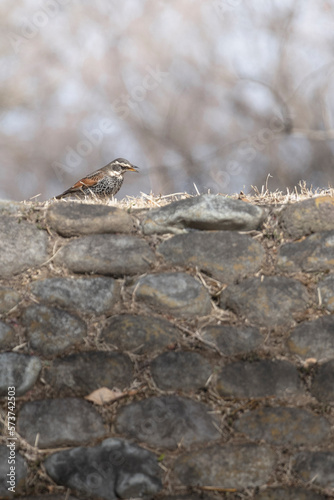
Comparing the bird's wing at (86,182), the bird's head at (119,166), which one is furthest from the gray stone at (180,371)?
the bird's head at (119,166)

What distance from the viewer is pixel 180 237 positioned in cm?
367

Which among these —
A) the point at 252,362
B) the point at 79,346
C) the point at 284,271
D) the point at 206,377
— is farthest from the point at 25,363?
the point at 284,271

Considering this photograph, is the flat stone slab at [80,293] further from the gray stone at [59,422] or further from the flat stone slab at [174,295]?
the gray stone at [59,422]

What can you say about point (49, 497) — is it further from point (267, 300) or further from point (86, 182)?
point (86, 182)

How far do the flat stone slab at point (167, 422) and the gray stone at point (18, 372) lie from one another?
46 centimetres

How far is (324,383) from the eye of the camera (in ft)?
10.4

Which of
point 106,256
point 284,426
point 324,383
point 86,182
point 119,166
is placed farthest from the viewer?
point 119,166

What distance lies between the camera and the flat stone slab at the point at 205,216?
145 inches

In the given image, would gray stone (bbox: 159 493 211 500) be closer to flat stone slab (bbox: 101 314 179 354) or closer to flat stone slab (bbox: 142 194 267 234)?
flat stone slab (bbox: 101 314 179 354)

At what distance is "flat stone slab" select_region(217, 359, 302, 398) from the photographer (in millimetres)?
3174

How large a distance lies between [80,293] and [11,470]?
923mm

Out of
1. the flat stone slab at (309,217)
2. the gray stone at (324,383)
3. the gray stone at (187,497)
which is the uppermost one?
the flat stone slab at (309,217)

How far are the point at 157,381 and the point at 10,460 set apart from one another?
2.47 feet

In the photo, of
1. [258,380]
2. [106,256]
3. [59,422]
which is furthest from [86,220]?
[258,380]
